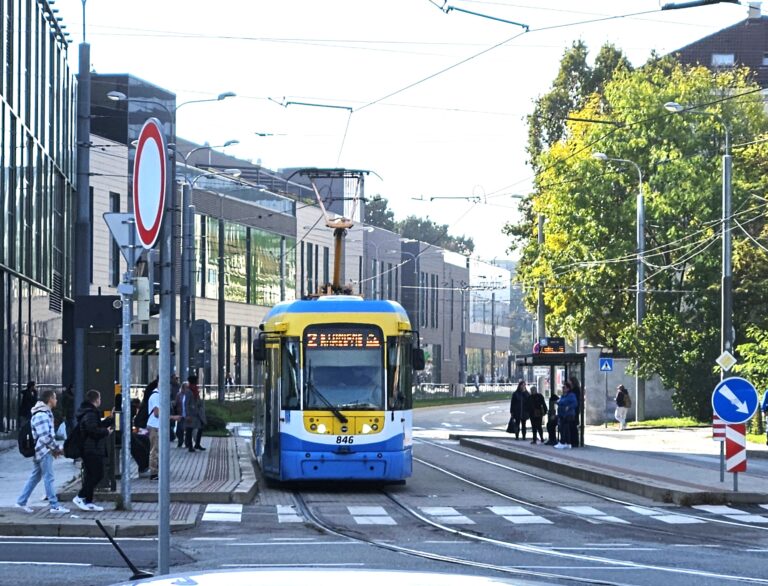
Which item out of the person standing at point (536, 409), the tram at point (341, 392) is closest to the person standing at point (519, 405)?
the person standing at point (536, 409)

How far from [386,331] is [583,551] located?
8.72 m

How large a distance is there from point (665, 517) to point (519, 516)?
1926 millimetres

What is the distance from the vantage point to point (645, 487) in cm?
2352

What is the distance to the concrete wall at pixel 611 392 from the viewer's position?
197 feet

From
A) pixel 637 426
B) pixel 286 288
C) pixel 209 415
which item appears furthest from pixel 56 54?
pixel 286 288

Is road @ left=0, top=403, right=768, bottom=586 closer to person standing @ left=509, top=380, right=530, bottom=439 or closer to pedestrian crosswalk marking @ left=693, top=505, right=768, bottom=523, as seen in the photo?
pedestrian crosswalk marking @ left=693, top=505, right=768, bottom=523

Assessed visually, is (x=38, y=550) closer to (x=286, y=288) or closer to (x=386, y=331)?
(x=386, y=331)

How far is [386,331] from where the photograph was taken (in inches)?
934

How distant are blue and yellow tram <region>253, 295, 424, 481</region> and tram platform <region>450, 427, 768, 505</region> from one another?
4116 mm

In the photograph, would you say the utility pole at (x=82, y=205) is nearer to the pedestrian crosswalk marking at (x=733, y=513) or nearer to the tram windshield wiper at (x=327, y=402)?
the tram windshield wiper at (x=327, y=402)

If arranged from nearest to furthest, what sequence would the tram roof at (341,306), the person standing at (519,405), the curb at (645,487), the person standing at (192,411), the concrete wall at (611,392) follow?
the curb at (645,487), the tram roof at (341,306), the person standing at (192,411), the person standing at (519,405), the concrete wall at (611,392)

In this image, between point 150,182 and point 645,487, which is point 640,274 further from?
point 150,182

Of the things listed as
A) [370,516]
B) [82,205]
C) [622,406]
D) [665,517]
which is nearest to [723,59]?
[622,406]

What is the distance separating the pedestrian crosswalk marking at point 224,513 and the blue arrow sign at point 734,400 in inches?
280
